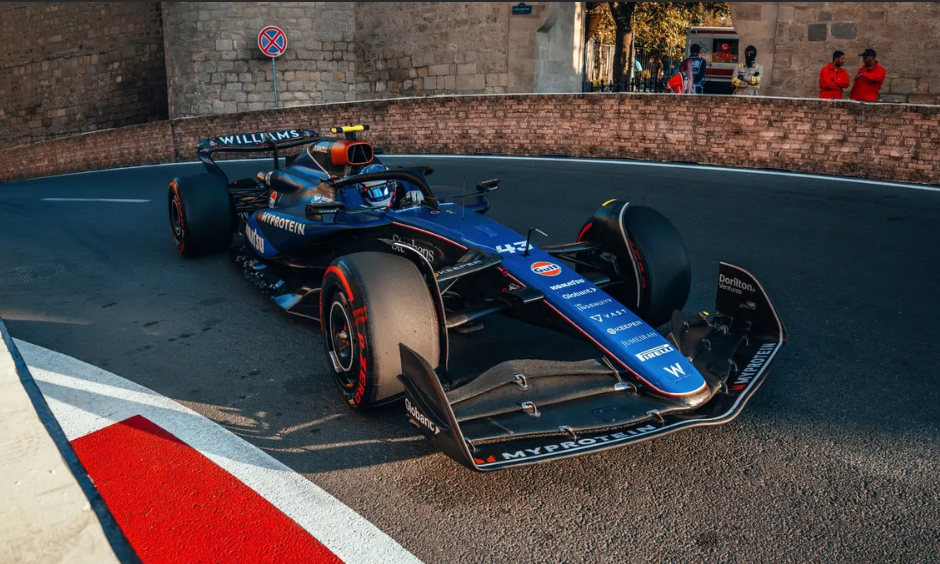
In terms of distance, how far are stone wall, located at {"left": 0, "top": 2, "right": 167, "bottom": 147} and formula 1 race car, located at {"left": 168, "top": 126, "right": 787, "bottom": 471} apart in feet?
80.1

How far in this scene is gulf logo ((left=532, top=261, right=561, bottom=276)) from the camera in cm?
437

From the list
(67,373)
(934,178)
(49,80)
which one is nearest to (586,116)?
(934,178)

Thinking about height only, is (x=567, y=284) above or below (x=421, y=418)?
above

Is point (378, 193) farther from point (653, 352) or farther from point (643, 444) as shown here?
point (643, 444)

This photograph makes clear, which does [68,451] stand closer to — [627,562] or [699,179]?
[627,562]

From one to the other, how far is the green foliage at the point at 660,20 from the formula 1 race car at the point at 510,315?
2425 centimetres

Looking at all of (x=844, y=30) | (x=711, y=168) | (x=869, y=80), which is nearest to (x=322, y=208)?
(x=711, y=168)

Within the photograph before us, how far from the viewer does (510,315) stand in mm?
4441

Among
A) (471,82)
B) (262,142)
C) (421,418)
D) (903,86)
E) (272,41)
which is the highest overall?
(272,41)

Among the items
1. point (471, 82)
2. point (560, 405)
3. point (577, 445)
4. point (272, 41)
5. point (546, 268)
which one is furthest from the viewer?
point (272, 41)

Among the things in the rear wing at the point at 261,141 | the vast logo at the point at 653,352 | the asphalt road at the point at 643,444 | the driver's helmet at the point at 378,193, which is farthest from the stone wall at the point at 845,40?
the vast logo at the point at 653,352

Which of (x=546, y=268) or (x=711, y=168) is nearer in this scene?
(x=546, y=268)

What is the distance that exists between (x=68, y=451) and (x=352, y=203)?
12.0ft

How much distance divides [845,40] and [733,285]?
613 inches
